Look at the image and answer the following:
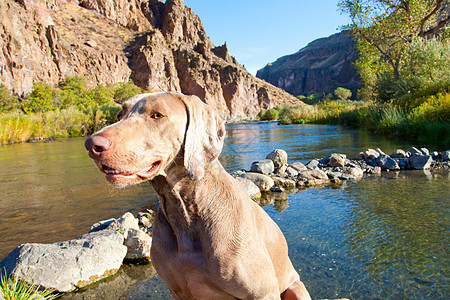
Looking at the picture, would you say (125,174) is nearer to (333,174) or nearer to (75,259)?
(75,259)

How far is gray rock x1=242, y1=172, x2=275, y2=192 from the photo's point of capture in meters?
7.92

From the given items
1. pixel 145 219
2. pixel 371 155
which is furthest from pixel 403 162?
pixel 145 219

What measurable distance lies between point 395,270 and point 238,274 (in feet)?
9.53

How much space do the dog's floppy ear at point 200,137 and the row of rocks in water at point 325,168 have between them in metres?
5.76

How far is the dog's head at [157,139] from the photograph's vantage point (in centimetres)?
148

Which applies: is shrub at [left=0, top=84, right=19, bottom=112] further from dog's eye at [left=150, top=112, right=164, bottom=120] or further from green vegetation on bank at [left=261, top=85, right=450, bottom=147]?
dog's eye at [left=150, top=112, right=164, bottom=120]

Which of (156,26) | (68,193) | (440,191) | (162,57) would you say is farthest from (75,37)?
(440,191)

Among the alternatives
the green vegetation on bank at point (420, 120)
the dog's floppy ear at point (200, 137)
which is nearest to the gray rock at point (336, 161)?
the green vegetation on bank at point (420, 120)

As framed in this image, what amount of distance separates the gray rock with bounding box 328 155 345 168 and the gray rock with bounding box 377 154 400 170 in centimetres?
115

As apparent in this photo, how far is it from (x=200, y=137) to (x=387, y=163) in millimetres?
9512

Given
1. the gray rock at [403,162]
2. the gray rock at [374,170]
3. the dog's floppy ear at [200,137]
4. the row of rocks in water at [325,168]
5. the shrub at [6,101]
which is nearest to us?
the dog's floppy ear at [200,137]

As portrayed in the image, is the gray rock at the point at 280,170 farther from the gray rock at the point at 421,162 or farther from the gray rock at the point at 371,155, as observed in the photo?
the gray rock at the point at 421,162

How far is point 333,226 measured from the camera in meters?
5.20

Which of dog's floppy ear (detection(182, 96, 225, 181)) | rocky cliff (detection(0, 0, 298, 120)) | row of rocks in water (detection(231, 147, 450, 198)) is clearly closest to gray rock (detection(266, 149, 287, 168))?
row of rocks in water (detection(231, 147, 450, 198))
